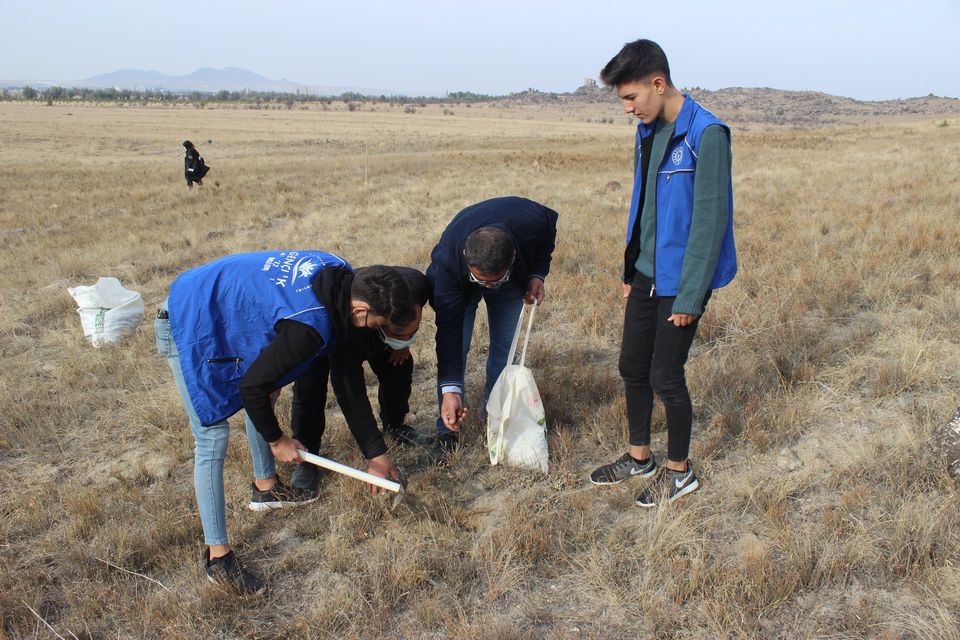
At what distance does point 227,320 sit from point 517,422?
1.53m

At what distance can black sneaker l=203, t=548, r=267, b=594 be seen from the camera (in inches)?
101

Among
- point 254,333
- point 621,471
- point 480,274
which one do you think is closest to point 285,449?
point 254,333

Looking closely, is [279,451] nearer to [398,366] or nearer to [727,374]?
[398,366]

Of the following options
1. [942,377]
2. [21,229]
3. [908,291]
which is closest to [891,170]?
[908,291]

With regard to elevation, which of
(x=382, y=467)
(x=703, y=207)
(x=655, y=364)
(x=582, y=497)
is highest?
(x=703, y=207)

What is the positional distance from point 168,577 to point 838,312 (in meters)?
4.78

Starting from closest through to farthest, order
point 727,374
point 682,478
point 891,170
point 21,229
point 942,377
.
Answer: point 682,478 < point 942,377 < point 727,374 < point 21,229 < point 891,170

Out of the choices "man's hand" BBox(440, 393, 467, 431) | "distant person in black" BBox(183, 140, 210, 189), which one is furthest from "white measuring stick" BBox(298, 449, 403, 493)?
"distant person in black" BBox(183, 140, 210, 189)

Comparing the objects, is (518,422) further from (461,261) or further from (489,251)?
(489,251)

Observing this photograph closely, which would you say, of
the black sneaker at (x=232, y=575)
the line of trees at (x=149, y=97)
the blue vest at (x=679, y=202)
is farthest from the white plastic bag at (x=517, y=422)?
the line of trees at (x=149, y=97)

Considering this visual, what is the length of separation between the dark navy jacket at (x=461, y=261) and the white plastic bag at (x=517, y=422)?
280mm

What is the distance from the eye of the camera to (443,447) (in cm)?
354

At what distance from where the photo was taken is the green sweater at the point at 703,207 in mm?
2404

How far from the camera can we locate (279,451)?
253cm
